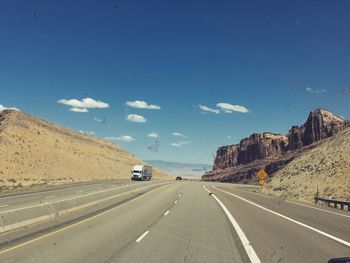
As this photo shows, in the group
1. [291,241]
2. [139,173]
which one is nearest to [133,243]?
[291,241]

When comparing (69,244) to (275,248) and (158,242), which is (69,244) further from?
(275,248)

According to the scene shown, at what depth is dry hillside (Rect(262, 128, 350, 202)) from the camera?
46.8 metres

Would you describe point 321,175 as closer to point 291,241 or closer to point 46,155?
point 291,241

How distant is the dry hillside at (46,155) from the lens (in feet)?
282

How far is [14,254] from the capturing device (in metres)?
10.6

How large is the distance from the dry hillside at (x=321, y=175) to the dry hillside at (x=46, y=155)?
37816 millimetres

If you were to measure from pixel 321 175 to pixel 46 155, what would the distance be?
6458 cm

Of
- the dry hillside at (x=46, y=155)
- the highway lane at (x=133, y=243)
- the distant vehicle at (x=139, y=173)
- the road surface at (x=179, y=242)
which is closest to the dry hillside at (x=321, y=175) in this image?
the road surface at (x=179, y=242)

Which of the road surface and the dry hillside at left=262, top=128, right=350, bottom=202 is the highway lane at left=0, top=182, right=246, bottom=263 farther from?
the dry hillside at left=262, top=128, right=350, bottom=202

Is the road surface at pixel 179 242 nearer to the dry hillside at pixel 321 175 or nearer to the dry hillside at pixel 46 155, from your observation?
the dry hillside at pixel 321 175

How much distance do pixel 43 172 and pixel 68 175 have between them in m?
7.11

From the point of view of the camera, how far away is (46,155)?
101 meters

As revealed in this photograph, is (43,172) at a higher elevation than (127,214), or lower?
higher

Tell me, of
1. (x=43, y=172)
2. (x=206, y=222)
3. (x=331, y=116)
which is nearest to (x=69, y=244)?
(x=206, y=222)
